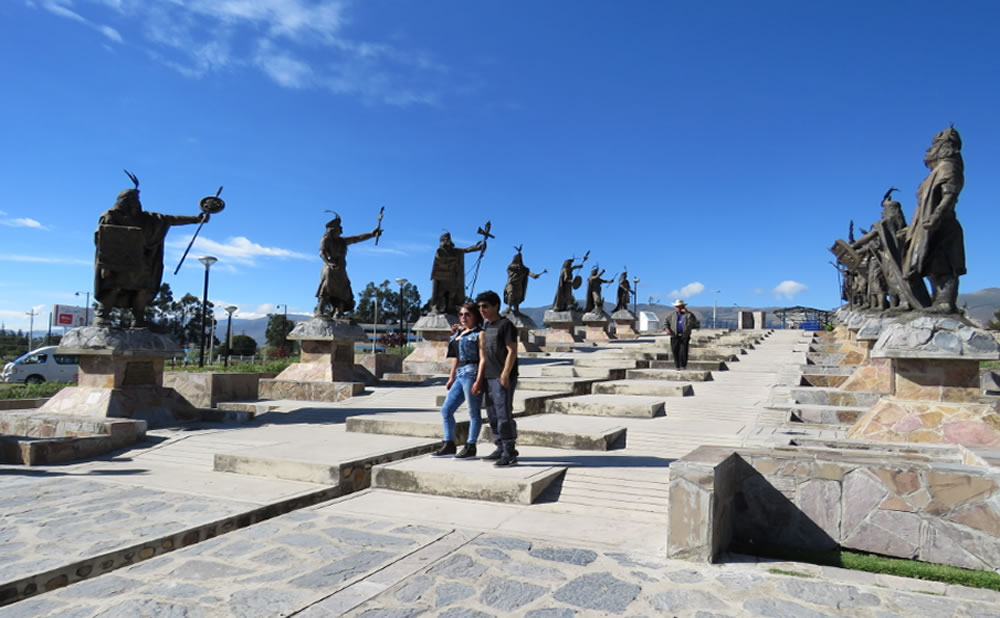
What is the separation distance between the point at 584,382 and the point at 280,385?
19.4 ft

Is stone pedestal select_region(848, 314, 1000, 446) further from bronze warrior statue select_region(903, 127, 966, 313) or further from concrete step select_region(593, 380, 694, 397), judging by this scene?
concrete step select_region(593, 380, 694, 397)

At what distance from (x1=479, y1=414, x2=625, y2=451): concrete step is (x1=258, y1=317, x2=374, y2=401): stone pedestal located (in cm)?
602

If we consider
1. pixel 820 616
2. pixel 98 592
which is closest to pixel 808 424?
pixel 820 616

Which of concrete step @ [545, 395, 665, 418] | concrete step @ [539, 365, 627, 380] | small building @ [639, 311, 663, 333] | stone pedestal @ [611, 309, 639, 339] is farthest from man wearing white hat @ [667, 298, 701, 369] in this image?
small building @ [639, 311, 663, 333]

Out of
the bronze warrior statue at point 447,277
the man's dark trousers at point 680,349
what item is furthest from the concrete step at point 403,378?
the man's dark trousers at point 680,349

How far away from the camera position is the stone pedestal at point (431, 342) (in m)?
15.6

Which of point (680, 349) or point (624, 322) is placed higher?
point (624, 322)

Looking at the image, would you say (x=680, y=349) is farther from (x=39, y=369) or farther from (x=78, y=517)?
Result: (x=39, y=369)

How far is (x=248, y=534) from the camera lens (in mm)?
4109

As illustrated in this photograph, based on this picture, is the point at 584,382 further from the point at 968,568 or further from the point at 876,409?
the point at 968,568

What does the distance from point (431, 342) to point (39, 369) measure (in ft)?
50.9

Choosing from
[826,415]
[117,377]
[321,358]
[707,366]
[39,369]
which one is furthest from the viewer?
[39,369]

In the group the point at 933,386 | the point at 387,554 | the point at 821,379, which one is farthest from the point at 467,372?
the point at 821,379

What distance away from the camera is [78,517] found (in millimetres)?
4547
